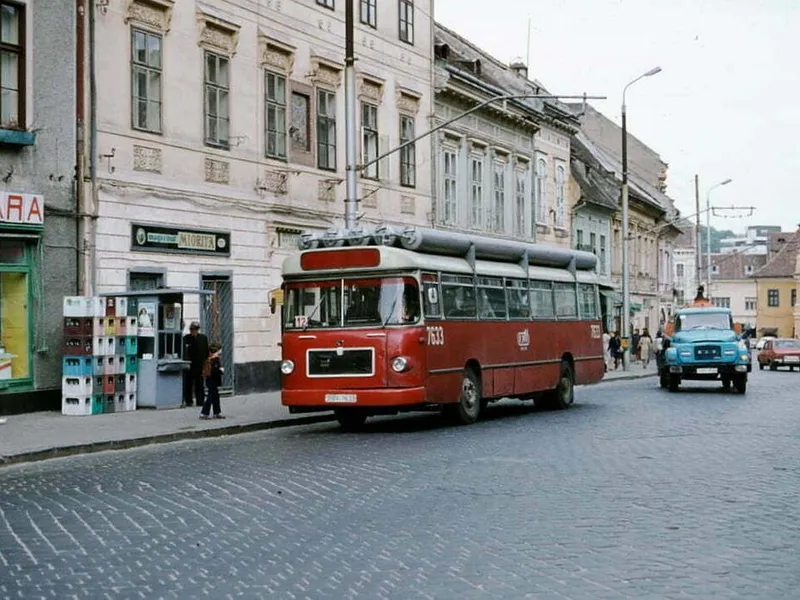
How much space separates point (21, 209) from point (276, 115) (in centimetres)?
949

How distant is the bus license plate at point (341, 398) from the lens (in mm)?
19141

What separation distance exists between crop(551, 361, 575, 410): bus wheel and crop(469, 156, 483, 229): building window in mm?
15322

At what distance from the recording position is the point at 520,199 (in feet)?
153

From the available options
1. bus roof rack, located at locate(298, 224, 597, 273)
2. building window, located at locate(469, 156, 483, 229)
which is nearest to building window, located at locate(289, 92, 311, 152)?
bus roof rack, located at locate(298, 224, 597, 273)

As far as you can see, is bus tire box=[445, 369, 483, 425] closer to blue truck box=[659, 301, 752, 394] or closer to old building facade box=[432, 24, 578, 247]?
blue truck box=[659, 301, 752, 394]

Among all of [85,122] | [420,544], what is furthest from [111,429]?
[420,544]

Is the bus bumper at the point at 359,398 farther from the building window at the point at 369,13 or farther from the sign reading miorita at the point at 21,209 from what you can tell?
the building window at the point at 369,13

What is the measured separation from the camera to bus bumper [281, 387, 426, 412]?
18984 millimetres

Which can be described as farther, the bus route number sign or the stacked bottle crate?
the stacked bottle crate

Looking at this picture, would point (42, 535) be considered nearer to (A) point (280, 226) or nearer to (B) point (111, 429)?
(B) point (111, 429)

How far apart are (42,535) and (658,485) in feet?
19.6

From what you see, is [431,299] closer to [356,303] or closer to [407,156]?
[356,303]

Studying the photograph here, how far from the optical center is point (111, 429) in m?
18.7

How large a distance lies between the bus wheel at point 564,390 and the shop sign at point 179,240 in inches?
304
